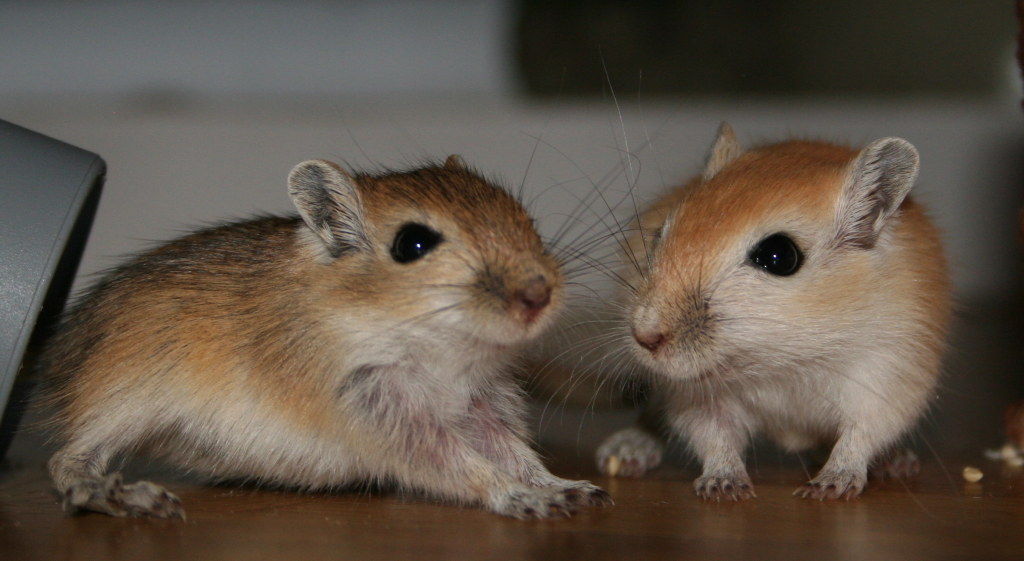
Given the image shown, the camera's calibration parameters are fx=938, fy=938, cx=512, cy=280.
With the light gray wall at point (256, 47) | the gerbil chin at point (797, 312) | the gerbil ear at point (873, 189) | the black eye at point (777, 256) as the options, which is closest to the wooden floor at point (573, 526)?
the gerbil chin at point (797, 312)

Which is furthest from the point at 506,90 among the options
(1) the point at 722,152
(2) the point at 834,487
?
(2) the point at 834,487

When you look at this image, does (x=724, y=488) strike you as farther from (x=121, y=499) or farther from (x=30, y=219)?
(x=30, y=219)

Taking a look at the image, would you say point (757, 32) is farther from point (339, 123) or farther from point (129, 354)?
point (129, 354)

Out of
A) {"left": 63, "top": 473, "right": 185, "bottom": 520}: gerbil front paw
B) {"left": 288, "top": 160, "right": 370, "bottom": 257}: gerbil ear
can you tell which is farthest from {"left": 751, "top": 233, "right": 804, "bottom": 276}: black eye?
{"left": 63, "top": 473, "right": 185, "bottom": 520}: gerbil front paw

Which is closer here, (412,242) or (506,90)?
(412,242)

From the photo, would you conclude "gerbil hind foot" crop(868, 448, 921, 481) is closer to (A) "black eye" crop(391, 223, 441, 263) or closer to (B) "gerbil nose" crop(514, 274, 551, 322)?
(B) "gerbil nose" crop(514, 274, 551, 322)
